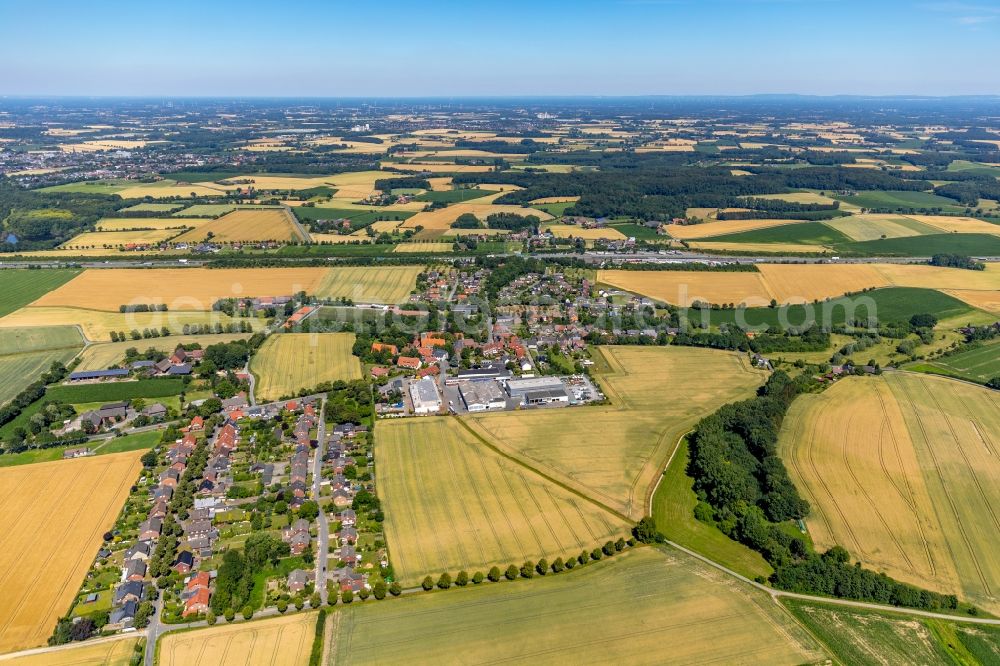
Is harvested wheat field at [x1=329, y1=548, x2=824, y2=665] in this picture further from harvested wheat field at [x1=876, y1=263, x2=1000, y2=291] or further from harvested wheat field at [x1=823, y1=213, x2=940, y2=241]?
harvested wheat field at [x1=823, y1=213, x2=940, y2=241]

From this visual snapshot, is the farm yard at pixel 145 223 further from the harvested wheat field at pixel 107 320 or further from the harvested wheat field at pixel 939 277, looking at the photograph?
the harvested wheat field at pixel 939 277

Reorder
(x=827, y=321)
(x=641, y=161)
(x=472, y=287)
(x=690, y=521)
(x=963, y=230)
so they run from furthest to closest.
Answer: (x=641, y=161), (x=963, y=230), (x=472, y=287), (x=827, y=321), (x=690, y=521)

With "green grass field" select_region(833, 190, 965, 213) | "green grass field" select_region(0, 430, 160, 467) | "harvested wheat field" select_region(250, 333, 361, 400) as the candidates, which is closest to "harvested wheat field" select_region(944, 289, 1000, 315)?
"green grass field" select_region(833, 190, 965, 213)

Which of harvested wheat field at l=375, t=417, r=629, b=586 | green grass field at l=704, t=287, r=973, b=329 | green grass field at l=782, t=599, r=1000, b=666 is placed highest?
green grass field at l=704, t=287, r=973, b=329

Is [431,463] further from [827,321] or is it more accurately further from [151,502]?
[827,321]

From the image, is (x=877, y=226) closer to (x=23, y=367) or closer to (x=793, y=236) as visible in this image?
(x=793, y=236)

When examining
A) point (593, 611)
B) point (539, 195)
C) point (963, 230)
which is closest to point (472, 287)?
point (593, 611)

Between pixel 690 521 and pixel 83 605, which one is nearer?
pixel 83 605
